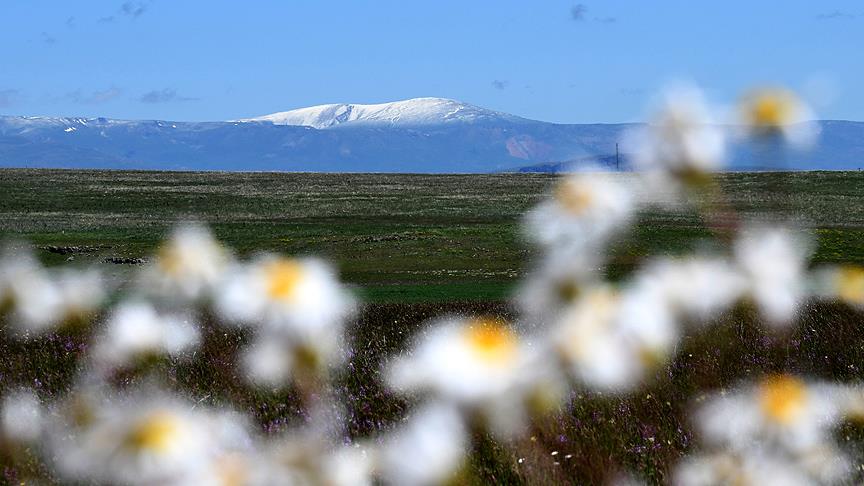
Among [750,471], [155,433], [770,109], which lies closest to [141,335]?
[155,433]

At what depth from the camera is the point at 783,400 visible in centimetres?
196

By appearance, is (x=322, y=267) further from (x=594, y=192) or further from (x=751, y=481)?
(x=751, y=481)

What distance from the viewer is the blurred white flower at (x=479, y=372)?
5.28ft

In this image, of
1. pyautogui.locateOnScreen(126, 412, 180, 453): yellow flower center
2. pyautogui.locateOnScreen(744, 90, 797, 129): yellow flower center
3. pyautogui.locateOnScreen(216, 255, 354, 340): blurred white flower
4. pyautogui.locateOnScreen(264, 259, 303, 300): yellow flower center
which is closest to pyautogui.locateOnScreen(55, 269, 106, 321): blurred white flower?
pyautogui.locateOnScreen(216, 255, 354, 340): blurred white flower

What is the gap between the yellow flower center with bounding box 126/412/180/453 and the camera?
163 cm

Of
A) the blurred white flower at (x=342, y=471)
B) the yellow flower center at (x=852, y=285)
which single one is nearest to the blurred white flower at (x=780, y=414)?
the yellow flower center at (x=852, y=285)

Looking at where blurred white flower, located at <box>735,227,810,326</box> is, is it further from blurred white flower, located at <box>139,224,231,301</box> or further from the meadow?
blurred white flower, located at <box>139,224,231,301</box>

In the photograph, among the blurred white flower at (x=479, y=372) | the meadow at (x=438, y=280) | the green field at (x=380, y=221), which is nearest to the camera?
the blurred white flower at (x=479, y=372)

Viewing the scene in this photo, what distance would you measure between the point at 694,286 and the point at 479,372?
0.75 metres

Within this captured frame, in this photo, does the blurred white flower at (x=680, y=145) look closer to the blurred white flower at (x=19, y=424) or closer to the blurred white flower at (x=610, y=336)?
the blurred white flower at (x=610, y=336)

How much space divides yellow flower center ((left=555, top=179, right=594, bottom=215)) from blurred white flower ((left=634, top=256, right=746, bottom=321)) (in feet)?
1.04

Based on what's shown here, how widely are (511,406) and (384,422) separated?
415 centimetres

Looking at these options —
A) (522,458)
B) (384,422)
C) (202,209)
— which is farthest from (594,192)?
(202,209)

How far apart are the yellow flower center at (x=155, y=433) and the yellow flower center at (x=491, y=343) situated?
481 mm
